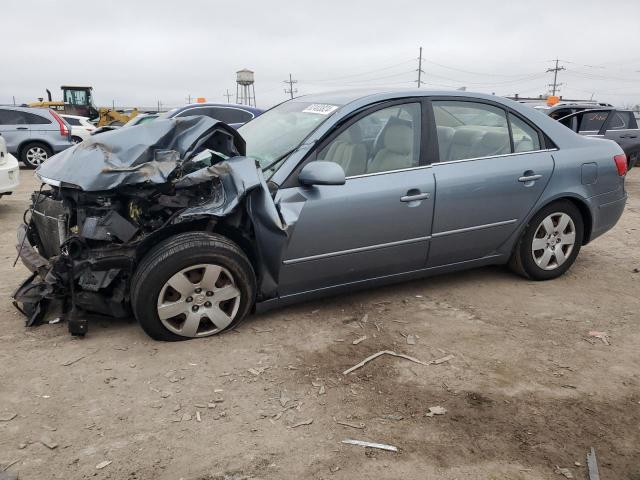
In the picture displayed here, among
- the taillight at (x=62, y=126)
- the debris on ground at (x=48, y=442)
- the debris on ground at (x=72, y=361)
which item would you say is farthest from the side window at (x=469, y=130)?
the taillight at (x=62, y=126)

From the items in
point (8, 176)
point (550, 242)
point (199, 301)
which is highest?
point (8, 176)

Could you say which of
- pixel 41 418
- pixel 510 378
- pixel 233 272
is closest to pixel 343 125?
pixel 233 272

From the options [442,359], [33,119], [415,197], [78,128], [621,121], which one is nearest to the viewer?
[442,359]

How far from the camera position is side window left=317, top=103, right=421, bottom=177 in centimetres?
354

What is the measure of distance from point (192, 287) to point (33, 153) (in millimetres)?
12139

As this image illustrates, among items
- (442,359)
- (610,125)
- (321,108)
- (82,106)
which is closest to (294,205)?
(321,108)

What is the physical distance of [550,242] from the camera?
432cm

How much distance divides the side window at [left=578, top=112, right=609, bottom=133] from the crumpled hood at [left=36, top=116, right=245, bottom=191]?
373 inches

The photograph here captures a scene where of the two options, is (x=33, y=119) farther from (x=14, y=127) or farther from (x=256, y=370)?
(x=256, y=370)

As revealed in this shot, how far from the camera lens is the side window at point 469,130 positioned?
152 inches

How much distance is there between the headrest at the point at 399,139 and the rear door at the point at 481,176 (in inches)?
9.0

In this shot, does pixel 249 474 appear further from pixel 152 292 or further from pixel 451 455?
pixel 152 292

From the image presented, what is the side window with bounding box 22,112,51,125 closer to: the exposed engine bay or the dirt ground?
the dirt ground

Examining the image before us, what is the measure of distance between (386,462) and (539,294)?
247 cm
